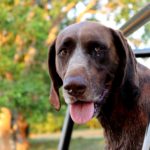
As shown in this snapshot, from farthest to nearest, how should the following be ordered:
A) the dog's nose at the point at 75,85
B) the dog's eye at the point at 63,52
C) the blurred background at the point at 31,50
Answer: the blurred background at the point at 31,50
the dog's eye at the point at 63,52
the dog's nose at the point at 75,85

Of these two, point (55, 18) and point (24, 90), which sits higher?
point (55, 18)

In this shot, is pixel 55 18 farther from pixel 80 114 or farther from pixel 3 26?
pixel 80 114

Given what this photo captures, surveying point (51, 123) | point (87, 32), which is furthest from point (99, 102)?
point (51, 123)

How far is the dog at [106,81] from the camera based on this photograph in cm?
248

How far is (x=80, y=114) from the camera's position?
2488 mm

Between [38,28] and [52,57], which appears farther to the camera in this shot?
[38,28]

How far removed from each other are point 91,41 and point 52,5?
9.72 metres

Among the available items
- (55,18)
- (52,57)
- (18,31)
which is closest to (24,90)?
(18,31)

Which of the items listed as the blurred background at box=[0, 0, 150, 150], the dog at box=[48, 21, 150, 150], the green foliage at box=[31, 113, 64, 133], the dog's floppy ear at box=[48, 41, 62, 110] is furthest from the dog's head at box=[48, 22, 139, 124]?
the green foliage at box=[31, 113, 64, 133]

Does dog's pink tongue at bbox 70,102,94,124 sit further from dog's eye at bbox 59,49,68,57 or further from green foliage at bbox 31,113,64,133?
green foliage at bbox 31,113,64,133

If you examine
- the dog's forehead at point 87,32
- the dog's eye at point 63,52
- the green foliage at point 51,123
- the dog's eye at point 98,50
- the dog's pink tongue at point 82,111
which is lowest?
the green foliage at point 51,123

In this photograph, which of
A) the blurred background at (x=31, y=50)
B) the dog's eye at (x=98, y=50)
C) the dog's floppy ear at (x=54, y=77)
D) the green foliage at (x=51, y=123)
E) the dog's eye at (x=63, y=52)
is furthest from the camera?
the green foliage at (x=51, y=123)

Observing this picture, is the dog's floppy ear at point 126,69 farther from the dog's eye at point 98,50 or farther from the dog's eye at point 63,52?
the dog's eye at point 63,52

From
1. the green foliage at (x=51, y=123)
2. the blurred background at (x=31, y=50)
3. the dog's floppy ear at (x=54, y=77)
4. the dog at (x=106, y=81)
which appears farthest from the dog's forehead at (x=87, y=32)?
the green foliage at (x=51, y=123)
